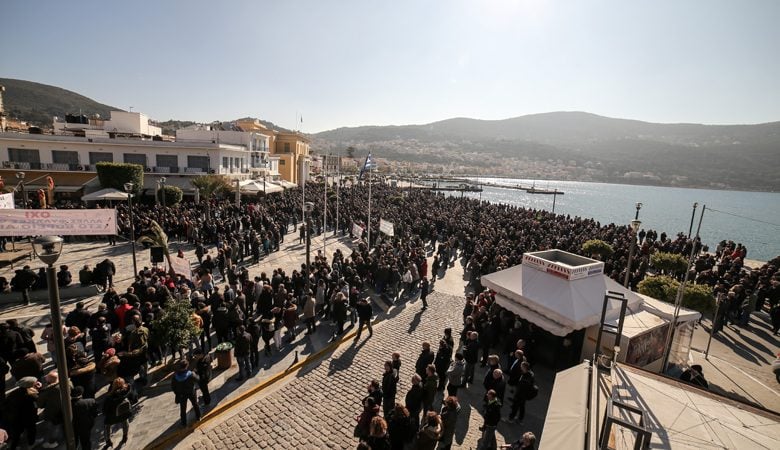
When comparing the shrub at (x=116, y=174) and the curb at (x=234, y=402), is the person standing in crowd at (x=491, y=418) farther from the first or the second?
the shrub at (x=116, y=174)

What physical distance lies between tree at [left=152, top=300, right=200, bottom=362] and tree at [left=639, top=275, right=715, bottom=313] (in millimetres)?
13213

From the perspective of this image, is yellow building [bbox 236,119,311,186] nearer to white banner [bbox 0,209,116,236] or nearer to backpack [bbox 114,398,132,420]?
white banner [bbox 0,209,116,236]

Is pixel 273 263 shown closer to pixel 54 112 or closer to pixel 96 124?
pixel 96 124

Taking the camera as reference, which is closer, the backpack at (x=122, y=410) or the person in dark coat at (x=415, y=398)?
the backpack at (x=122, y=410)

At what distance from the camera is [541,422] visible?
24.7 feet

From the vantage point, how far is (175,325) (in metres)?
7.67

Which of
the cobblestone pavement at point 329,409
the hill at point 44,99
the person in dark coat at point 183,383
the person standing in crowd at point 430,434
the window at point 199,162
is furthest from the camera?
the hill at point 44,99

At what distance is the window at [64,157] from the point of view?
93.9 ft

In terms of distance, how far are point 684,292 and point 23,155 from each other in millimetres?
41854

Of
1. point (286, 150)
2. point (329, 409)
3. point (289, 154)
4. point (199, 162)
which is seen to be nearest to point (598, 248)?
point (329, 409)

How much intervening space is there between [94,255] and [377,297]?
1391 centimetres

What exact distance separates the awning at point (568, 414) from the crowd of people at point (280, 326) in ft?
1.89

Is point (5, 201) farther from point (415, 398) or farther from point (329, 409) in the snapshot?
point (415, 398)

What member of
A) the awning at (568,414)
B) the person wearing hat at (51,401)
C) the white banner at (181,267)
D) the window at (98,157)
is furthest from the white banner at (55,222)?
the window at (98,157)
